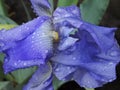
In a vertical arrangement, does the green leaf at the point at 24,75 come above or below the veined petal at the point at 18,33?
below

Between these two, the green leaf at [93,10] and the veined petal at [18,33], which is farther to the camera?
the green leaf at [93,10]

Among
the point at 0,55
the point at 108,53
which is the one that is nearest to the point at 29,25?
the point at 108,53

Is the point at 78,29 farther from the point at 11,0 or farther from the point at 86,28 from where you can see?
the point at 11,0

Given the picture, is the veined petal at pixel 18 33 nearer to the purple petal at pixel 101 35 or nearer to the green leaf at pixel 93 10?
the purple petal at pixel 101 35

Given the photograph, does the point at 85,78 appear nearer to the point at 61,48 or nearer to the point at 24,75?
the point at 61,48

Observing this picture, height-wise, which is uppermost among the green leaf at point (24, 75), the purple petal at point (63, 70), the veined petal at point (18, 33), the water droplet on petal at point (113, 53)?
the veined petal at point (18, 33)

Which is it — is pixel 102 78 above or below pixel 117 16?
above

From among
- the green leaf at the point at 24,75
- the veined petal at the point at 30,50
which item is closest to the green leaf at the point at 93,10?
the green leaf at the point at 24,75
